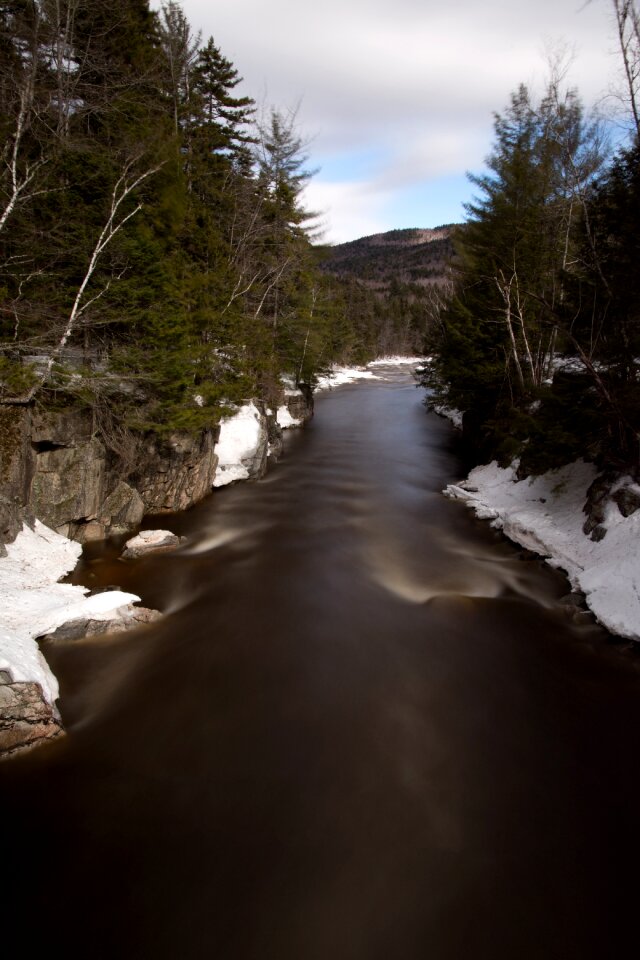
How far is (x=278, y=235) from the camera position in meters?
18.6

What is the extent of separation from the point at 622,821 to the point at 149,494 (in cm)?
1091

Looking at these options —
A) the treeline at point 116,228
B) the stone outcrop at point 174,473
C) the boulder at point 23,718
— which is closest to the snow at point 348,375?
the treeline at point 116,228

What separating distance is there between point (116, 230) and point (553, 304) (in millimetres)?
10428

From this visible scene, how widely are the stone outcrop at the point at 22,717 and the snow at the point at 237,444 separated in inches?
386

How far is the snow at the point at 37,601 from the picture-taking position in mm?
5496

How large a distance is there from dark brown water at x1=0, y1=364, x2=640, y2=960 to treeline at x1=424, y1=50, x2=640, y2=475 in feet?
10.7

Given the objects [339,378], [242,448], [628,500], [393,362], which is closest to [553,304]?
[628,500]

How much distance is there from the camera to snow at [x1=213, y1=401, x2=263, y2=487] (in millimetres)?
15133

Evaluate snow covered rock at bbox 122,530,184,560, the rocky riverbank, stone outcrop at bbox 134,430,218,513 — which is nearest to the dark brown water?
the rocky riverbank

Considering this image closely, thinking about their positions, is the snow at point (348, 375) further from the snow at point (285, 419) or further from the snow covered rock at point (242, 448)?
the snow covered rock at point (242, 448)

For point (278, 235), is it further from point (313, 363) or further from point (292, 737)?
point (292, 737)

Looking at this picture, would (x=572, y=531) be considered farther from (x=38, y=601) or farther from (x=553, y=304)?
(x=38, y=601)

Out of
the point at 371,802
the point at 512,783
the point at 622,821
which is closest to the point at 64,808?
the point at 371,802

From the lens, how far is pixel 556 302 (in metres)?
13.4
